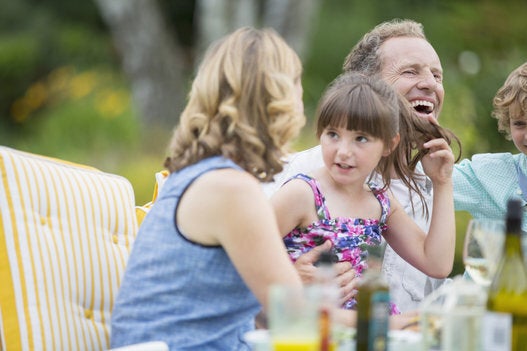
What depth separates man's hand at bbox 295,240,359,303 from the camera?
2.77 metres

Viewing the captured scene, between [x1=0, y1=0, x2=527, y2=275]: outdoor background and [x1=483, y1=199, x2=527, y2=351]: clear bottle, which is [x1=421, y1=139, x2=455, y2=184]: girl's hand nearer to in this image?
[x1=483, y1=199, x2=527, y2=351]: clear bottle

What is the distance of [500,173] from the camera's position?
3.50 meters

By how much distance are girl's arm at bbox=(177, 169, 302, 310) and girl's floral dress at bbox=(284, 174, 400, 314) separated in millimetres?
602

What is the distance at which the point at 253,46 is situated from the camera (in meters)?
2.35

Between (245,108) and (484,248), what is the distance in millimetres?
682

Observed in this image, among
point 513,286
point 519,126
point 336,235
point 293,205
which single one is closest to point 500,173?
point 519,126

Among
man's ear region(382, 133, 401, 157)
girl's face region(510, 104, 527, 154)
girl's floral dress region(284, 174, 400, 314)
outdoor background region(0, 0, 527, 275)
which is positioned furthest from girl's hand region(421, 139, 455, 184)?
outdoor background region(0, 0, 527, 275)

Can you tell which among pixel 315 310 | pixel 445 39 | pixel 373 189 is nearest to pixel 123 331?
pixel 315 310

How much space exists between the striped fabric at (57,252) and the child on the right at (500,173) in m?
1.39

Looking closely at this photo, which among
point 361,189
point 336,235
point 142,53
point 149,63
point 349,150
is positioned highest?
point 142,53

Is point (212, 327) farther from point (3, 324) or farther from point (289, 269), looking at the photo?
point (3, 324)

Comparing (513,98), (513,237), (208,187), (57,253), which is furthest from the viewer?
(513,98)

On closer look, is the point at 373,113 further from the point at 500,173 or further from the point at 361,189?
the point at 500,173

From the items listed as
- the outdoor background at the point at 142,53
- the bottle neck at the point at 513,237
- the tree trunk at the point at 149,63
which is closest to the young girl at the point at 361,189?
the bottle neck at the point at 513,237
